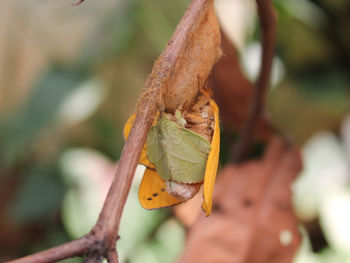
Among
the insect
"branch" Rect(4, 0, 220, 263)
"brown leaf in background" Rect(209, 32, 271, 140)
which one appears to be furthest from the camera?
"brown leaf in background" Rect(209, 32, 271, 140)

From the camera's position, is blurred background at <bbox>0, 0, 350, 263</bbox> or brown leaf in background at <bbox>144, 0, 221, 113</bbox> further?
blurred background at <bbox>0, 0, 350, 263</bbox>

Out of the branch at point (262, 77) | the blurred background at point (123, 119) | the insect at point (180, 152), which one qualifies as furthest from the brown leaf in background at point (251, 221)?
the insect at point (180, 152)

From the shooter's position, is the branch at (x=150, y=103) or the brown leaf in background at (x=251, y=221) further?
Result: the brown leaf in background at (x=251, y=221)

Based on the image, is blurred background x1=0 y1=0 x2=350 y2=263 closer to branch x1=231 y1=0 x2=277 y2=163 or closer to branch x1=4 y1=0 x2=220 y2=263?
branch x1=231 y1=0 x2=277 y2=163

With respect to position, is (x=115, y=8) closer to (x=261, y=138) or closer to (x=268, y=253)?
(x=261, y=138)

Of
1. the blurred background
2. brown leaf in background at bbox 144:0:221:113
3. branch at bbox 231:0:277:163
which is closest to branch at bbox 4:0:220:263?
brown leaf in background at bbox 144:0:221:113

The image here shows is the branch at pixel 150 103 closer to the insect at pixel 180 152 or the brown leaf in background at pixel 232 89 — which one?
the insect at pixel 180 152
